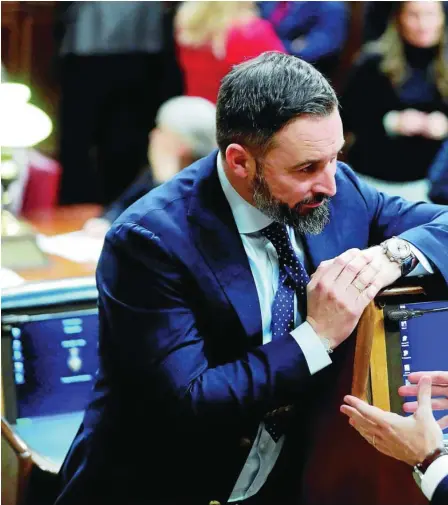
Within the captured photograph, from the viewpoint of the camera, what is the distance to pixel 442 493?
1472mm

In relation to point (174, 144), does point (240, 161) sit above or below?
above

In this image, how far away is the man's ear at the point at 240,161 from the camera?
5.28 ft

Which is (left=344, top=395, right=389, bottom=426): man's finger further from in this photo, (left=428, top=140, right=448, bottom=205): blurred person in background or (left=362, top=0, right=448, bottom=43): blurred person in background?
(left=362, top=0, right=448, bottom=43): blurred person in background

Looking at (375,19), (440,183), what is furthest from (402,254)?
(375,19)

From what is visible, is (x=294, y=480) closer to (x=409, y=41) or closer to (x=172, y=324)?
(x=172, y=324)

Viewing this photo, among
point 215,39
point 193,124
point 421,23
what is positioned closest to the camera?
point 193,124

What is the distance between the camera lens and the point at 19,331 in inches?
87.1

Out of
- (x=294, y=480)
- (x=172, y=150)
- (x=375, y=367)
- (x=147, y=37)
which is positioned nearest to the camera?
(x=375, y=367)

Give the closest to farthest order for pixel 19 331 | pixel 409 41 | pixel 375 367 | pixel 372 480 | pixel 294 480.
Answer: pixel 375 367 < pixel 372 480 < pixel 294 480 < pixel 19 331 < pixel 409 41

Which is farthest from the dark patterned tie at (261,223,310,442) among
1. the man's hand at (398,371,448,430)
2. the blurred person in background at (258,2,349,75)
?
the blurred person in background at (258,2,349,75)

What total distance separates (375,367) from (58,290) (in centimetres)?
97

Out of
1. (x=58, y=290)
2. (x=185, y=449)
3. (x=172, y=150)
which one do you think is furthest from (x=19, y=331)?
(x=172, y=150)

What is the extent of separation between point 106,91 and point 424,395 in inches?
141

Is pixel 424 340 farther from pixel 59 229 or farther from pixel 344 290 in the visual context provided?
pixel 59 229
